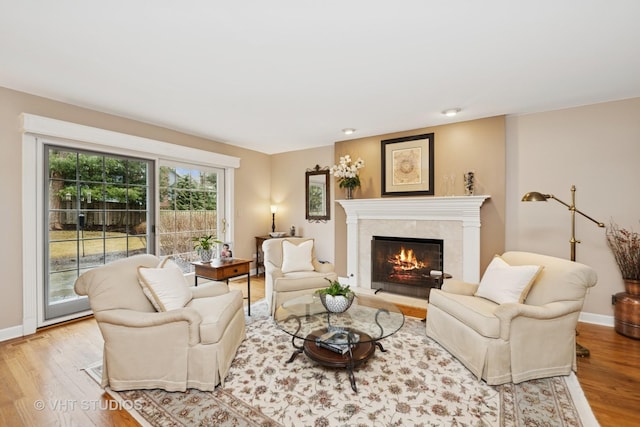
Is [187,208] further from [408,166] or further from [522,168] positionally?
[522,168]

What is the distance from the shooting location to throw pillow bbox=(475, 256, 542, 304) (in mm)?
2344

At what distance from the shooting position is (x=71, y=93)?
2.98 meters

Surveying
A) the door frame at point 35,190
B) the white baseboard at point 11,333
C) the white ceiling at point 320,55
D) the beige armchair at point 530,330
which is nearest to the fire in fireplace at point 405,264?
the beige armchair at point 530,330


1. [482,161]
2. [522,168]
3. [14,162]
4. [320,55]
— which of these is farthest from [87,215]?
[522,168]

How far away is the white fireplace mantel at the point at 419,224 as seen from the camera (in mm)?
3805

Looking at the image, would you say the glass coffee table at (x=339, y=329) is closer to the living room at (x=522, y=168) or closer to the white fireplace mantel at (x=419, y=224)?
the white fireplace mantel at (x=419, y=224)

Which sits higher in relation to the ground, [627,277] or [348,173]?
[348,173]

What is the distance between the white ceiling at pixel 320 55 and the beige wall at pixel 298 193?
1852 mm

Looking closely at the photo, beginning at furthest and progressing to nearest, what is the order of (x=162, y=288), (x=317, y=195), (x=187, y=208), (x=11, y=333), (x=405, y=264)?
1. (x=317, y=195)
2. (x=187, y=208)
3. (x=405, y=264)
4. (x=11, y=333)
5. (x=162, y=288)

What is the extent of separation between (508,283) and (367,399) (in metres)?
1.50

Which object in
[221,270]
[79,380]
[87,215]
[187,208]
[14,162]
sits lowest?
[79,380]

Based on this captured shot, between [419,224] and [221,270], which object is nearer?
[221,270]

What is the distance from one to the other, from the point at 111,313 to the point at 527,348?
295cm

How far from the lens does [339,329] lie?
237 centimetres
